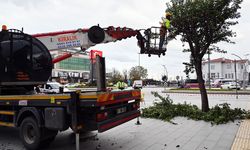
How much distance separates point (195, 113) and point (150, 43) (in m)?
4.05

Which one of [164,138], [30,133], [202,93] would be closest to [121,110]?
[164,138]

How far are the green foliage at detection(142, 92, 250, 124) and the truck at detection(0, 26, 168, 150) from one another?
11.4ft

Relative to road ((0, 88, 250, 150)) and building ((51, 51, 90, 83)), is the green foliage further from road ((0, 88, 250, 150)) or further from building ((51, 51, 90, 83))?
building ((51, 51, 90, 83))

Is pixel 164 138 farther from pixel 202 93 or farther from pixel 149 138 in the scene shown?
pixel 202 93

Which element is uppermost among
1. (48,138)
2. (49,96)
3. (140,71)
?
(140,71)

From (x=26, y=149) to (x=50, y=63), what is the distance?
127 inches

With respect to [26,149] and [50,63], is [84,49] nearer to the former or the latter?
[50,63]

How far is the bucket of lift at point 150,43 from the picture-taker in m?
8.38

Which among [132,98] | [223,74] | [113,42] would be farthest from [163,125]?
[223,74]

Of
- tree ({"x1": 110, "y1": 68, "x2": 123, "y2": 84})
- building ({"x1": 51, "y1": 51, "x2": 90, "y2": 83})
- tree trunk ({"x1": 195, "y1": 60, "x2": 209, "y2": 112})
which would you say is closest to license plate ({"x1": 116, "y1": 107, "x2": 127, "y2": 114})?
tree trunk ({"x1": 195, "y1": 60, "x2": 209, "y2": 112})

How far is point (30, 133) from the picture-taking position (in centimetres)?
658

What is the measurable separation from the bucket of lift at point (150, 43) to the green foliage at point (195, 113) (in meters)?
3.22

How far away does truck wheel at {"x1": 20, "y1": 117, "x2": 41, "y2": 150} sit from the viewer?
6205mm

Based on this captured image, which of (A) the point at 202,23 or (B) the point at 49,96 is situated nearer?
(B) the point at 49,96
